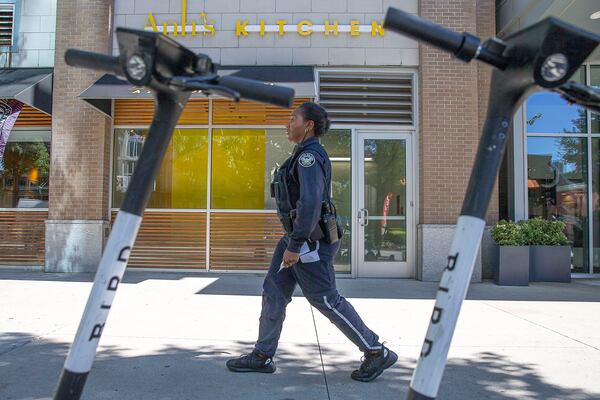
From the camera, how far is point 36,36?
1005 centimetres

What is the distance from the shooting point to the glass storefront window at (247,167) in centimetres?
967

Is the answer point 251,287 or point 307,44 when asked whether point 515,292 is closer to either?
point 251,287

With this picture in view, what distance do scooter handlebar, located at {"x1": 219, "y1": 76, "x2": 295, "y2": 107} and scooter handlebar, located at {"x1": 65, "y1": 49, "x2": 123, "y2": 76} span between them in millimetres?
392

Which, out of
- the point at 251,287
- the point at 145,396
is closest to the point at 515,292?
the point at 251,287

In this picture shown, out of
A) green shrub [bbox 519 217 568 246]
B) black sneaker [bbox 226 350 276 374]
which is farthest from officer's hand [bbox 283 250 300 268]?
green shrub [bbox 519 217 568 246]

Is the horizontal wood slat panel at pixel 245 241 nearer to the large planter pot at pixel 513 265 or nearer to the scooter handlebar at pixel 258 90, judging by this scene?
the large planter pot at pixel 513 265

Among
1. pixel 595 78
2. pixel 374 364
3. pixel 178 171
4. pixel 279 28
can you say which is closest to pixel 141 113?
pixel 178 171

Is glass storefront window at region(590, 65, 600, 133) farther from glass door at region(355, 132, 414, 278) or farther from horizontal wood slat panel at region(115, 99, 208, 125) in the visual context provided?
horizontal wood slat panel at region(115, 99, 208, 125)

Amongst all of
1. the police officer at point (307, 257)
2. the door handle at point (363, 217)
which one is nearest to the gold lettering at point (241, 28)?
the door handle at point (363, 217)

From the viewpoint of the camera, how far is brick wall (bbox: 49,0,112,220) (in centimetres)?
948

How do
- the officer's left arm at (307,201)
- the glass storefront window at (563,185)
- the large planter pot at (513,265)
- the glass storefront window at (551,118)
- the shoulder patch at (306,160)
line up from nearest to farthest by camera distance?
the officer's left arm at (307,201) < the shoulder patch at (306,160) < the large planter pot at (513,265) < the glass storefront window at (563,185) < the glass storefront window at (551,118)

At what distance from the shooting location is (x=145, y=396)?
343cm

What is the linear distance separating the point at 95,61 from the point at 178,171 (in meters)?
8.10

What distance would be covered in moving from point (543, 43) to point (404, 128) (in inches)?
323
